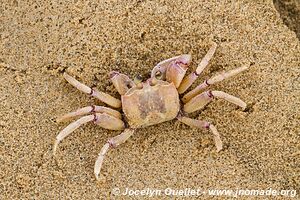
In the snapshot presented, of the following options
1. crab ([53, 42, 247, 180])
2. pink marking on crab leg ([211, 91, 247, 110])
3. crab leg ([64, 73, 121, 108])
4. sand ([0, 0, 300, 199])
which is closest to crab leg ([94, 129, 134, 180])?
crab ([53, 42, 247, 180])

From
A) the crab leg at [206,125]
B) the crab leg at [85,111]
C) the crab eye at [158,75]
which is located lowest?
the crab leg at [85,111]

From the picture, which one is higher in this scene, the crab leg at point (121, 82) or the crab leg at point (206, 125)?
the crab leg at point (121, 82)

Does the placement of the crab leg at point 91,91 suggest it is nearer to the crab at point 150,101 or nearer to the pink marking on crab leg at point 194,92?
the crab at point 150,101

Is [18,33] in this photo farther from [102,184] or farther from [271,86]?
[271,86]

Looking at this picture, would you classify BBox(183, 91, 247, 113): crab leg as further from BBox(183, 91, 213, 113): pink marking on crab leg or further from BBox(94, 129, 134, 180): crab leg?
BBox(94, 129, 134, 180): crab leg

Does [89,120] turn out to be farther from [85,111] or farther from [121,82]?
[121,82]

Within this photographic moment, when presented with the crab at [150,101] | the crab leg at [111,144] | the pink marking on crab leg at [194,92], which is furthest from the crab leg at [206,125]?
the crab leg at [111,144]
